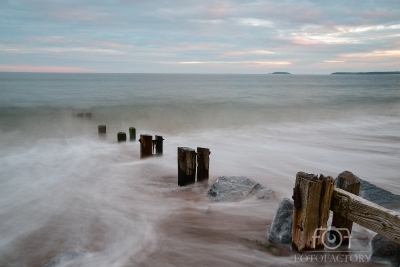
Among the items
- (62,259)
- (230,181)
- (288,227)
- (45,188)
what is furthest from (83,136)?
(288,227)

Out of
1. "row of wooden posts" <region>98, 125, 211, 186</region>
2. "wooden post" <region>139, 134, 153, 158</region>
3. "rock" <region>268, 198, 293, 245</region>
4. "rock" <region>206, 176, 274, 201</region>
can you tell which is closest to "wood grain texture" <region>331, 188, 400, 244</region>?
"rock" <region>268, 198, 293, 245</region>

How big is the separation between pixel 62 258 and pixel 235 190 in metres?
3.78

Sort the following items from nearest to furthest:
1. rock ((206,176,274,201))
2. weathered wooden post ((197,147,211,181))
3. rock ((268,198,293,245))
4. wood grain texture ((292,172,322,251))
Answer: wood grain texture ((292,172,322,251)) < rock ((268,198,293,245)) < rock ((206,176,274,201)) < weathered wooden post ((197,147,211,181))

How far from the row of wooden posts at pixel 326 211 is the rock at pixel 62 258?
3392 mm

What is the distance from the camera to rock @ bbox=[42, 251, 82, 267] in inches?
184

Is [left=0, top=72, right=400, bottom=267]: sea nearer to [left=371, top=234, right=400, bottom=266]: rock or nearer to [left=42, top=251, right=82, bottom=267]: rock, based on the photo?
[left=42, top=251, right=82, bottom=267]: rock

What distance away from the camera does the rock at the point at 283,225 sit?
4.90 meters

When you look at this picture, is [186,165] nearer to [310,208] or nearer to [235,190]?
[235,190]

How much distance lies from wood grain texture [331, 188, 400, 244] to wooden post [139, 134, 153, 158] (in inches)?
270

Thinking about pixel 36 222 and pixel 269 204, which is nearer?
pixel 36 222

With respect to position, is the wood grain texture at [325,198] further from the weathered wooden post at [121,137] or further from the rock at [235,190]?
the weathered wooden post at [121,137]

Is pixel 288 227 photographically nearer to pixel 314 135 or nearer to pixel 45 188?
pixel 45 188

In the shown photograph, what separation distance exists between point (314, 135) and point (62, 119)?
16.1 m

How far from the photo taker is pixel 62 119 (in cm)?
2117
